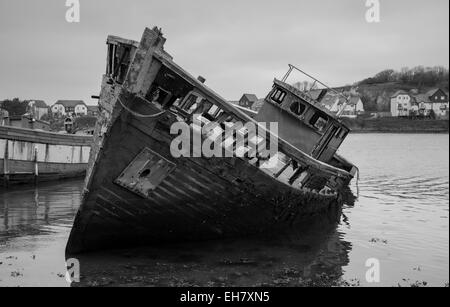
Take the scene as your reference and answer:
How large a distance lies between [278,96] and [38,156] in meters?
12.7

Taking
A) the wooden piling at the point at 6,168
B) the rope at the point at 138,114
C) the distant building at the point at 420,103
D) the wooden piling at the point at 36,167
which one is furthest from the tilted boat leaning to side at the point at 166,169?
the distant building at the point at 420,103

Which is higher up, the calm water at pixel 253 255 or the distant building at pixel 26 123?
the distant building at pixel 26 123

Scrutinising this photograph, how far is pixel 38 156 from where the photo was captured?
73.2 ft

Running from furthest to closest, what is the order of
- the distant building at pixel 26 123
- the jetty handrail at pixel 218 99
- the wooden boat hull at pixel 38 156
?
1. the distant building at pixel 26 123
2. the wooden boat hull at pixel 38 156
3. the jetty handrail at pixel 218 99

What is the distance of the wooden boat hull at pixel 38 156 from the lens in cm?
2062

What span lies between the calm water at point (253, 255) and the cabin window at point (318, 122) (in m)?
3.11

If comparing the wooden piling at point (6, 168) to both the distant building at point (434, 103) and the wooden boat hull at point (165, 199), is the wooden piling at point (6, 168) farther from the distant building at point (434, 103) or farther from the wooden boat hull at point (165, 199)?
the distant building at point (434, 103)

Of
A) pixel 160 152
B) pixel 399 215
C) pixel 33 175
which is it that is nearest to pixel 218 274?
pixel 160 152

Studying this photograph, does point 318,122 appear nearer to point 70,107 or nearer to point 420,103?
point 420,103

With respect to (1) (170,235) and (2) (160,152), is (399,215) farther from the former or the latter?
(2) (160,152)

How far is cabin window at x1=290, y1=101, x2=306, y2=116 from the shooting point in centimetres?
1516

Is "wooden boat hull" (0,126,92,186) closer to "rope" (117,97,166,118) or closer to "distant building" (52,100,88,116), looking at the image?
"rope" (117,97,166,118)

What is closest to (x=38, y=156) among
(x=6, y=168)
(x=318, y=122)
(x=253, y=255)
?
(x=6, y=168)

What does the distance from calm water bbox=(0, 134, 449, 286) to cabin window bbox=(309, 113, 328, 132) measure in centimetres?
311
